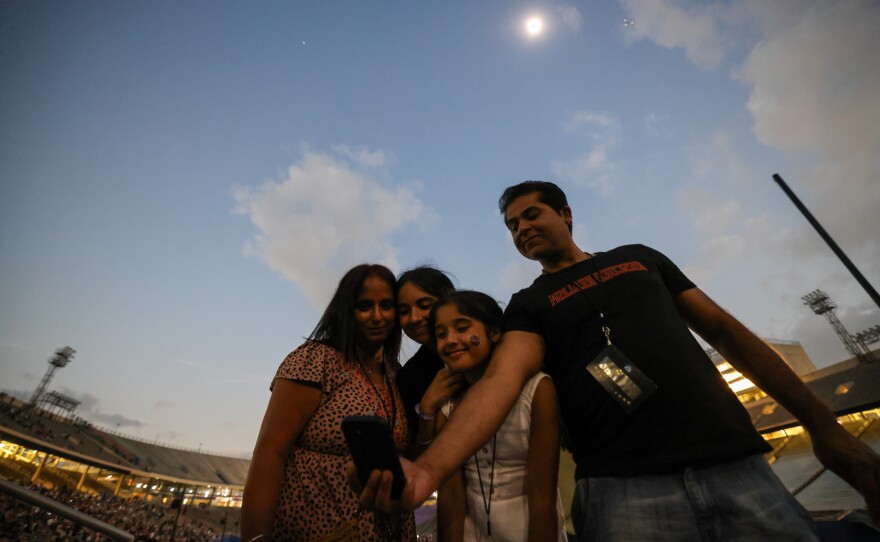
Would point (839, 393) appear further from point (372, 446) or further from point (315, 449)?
point (372, 446)

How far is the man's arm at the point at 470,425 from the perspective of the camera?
905 mm

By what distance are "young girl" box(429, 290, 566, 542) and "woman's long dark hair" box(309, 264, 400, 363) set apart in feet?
1.86

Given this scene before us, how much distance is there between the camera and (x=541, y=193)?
2.35 metres

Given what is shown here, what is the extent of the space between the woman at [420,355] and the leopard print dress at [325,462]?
0.73ft

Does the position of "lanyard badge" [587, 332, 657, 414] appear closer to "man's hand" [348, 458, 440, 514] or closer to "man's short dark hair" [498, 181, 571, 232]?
"man's hand" [348, 458, 440, 514]

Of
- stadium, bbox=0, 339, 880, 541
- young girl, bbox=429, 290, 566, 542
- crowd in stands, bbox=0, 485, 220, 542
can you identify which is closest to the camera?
young girl, bbox=429, 290, 566, 542

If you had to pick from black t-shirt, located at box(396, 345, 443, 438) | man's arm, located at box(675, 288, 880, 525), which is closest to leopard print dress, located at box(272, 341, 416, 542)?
black t-shirt, located at box(396, 345, 443, 438)

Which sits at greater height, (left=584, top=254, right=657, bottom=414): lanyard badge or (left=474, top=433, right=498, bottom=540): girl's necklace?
(left=584, top=254, right=657, bottom=414): lanyard badge

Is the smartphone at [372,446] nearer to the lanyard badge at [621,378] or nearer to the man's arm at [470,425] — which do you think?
the man's arm at [470,425]

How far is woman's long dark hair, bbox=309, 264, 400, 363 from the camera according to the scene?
2295 mm

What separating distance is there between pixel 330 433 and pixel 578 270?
1.59m

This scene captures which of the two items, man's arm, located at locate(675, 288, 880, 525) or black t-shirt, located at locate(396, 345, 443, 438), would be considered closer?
man's arm, located at locate(675, 288, 880, 525)

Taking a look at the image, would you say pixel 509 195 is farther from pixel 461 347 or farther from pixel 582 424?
pixel 582 424

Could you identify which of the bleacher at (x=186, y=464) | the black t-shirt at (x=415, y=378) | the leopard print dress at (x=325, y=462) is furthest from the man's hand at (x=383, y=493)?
the bleacher at (x=186, y=464)
